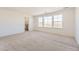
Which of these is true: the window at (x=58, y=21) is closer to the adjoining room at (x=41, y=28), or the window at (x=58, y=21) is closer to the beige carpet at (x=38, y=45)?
the adjoining room at (x=41, y=28)

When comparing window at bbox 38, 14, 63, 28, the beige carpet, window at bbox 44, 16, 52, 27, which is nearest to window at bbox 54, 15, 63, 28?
window at bbox 38, 14, 63, 28

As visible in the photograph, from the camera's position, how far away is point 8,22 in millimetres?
7973

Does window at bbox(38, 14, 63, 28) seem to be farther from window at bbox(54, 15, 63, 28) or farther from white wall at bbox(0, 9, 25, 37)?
white wall at bbox(0, 9, 25, 37)

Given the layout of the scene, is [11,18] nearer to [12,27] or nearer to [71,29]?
[12,27]

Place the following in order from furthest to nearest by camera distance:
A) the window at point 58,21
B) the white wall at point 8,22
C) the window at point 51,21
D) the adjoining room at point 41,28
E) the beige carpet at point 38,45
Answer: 1. the window at point 51,21
2. the window at point 58,21
3. the white wall at point 8,22
4. the adjoining room at point 41,28
5. the beige carpet at point 38,45

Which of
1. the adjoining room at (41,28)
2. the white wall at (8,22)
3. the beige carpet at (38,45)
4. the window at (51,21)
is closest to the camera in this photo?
the beige carpet at (38,45)

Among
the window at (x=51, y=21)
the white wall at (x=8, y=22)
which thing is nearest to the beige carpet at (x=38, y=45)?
the white wall at (x=8, y=22)

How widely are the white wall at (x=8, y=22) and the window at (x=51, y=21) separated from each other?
12.0 feet

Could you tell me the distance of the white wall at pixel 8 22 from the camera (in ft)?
23.9

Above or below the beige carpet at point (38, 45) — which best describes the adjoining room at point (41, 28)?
above

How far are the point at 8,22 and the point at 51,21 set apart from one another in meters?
4.95

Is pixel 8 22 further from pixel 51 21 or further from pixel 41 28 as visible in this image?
pixel 41 28
